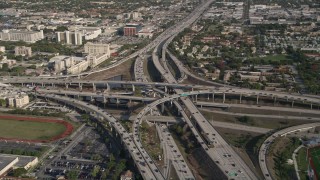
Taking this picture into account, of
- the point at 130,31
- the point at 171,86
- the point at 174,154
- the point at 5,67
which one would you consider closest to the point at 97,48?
the point at 5,67

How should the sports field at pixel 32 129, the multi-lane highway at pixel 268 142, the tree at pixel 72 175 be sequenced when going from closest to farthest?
the tree at pixel 72 175, the multi-lane highway at pixel 268 142, the sports field at pixel 32 129

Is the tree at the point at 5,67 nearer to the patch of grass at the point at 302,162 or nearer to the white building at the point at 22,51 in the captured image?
the white building at the point at 22,51

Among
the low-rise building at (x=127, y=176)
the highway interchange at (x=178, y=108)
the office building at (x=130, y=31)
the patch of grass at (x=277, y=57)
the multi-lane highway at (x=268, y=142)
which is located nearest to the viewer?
the low-rise building at (x=127, y=176)

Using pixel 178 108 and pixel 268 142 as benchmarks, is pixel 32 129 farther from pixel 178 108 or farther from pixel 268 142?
pixel 268 142

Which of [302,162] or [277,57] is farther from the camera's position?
[277,57]

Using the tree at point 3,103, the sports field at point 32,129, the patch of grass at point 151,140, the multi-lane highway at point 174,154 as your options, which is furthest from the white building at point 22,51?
the multi-lane highway at point 174,154

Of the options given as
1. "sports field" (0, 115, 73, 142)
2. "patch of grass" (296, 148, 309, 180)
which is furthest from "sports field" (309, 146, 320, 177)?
"sports field" (0, 115, 73, 142)

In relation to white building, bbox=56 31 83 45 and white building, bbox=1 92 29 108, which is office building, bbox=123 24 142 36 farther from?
white building, bbox=1 92 29 108
